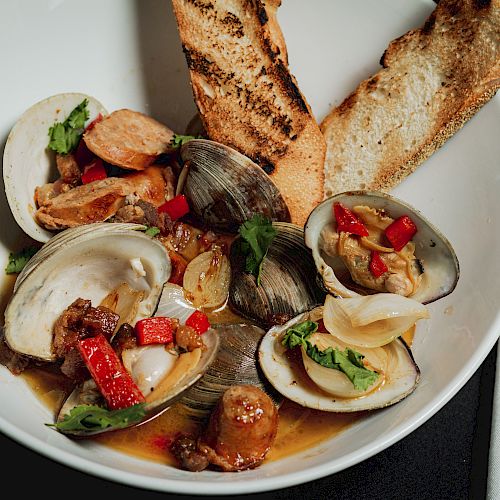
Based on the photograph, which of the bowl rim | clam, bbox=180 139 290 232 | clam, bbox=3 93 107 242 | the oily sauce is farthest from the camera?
clam, bbox=3 93 107 242

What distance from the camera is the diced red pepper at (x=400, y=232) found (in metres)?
2.23

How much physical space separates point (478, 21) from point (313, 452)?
1815 millimetres

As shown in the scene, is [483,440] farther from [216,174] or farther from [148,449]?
[216,174]

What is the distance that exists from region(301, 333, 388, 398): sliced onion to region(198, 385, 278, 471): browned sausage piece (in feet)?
0.60

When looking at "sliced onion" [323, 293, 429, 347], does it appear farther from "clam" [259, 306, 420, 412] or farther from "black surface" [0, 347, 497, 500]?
"black surface" [0, 347, 497, 500]

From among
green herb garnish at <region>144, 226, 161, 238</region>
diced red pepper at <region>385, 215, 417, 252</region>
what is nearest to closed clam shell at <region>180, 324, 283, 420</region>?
green herb garnish at <region>144, 226, 161, 238</region>

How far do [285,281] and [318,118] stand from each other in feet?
3.07

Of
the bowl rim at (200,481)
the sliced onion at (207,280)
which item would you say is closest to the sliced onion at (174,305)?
the sliced onion at (207,280)

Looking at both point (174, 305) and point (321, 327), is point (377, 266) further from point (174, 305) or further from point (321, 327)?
point (174, 305)

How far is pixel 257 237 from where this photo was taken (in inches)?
92.4

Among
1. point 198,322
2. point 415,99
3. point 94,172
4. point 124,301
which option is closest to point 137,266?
point 124,301

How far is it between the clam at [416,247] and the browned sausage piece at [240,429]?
1.69 feet

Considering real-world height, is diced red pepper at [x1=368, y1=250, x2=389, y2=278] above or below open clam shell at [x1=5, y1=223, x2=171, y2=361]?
below

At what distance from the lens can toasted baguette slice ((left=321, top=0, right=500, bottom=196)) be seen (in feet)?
8.40
